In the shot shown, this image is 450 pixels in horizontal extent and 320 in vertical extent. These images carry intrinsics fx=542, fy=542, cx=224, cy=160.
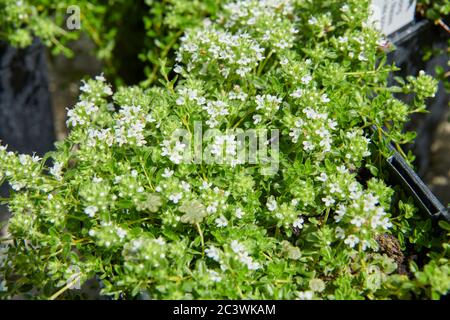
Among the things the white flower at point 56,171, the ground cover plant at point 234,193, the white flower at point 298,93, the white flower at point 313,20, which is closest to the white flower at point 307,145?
the ground cover plant at point 234,193

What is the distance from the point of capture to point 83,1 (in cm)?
249

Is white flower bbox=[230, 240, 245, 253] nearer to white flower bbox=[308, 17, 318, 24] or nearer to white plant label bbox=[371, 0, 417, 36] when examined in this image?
white flower bbox=[308, 17, 318, 24]

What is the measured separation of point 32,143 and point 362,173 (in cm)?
158

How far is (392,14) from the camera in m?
1.92

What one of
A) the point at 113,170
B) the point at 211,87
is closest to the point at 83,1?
the point at 211,87

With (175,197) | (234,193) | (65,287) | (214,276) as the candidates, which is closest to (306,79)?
(234,193)

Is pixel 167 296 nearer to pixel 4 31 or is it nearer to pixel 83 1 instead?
pixel 4 31

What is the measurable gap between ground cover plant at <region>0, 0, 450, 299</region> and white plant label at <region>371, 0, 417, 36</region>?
187 millimetres

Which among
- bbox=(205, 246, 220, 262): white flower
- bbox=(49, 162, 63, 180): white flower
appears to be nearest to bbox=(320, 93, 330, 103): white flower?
bbox=(205, 246, 220, 262): white flower

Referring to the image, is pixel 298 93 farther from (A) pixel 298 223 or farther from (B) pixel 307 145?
(A) pixel 298 223

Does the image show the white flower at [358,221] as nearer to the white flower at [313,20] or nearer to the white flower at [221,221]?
the white flower at [221,221]

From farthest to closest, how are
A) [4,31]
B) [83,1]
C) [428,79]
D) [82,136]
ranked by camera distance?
[83,1] → [4,31] → [428,79] → [82,136]

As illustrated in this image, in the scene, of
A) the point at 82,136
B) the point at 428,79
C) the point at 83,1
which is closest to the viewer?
the point at 82,136

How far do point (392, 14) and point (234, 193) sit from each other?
960mm
